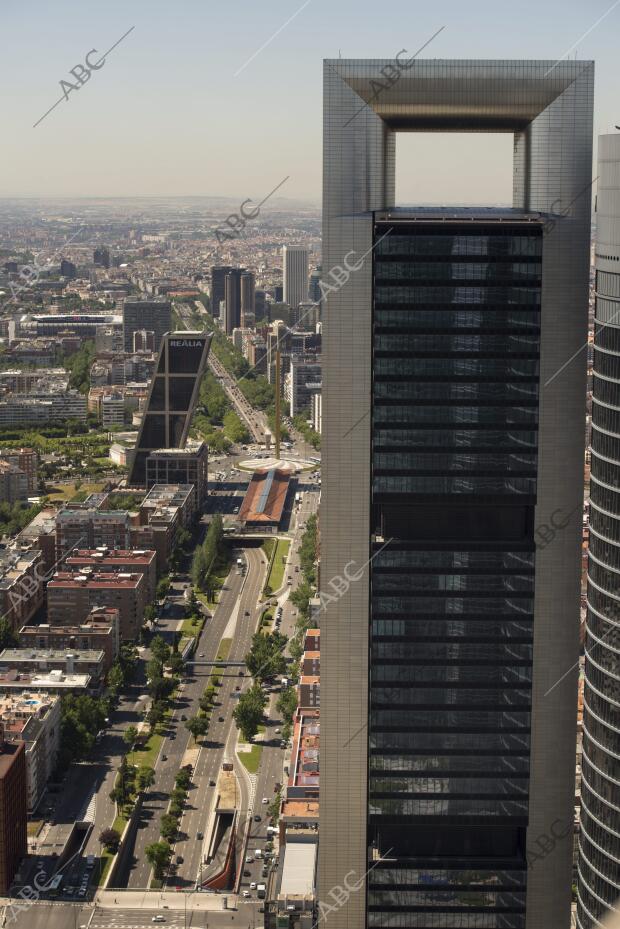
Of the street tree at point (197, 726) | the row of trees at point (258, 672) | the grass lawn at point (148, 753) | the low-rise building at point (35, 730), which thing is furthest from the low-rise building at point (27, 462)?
the street tree at point (197, 726)

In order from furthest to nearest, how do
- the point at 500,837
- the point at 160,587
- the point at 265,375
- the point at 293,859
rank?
the point at 265,375, the point at 160,587, the point at 293,859, the point at 500,837

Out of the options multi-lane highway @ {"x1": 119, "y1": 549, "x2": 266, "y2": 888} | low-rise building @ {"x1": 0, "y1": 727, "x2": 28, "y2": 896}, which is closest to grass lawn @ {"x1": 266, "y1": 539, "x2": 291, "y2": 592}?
multi-lane highway @ {"x1": 119, "y1": 549, "x2": 266, "y2": 888}

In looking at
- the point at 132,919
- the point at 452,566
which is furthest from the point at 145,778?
the point at 452,566

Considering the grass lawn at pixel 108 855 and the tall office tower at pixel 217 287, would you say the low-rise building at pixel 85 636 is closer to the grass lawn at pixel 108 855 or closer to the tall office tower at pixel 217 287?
the grass lawn at pixel 108 855

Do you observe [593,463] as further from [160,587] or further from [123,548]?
[123,548]

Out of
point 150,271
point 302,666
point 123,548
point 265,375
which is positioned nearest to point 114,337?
point 265,375

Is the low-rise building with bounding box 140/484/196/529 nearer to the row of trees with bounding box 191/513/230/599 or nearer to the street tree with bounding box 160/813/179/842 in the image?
the row of trees with bounding box 191/513/230/599
